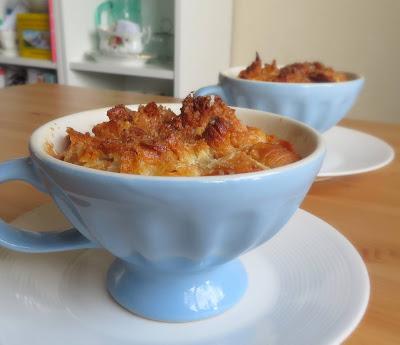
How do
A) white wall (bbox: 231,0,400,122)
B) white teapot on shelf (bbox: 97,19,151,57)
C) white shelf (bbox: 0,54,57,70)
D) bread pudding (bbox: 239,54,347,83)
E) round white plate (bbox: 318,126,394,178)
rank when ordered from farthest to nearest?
white shelf (bbox: 0,54,57,70) → white teapot on shelf (bbox: 97,19,151,57) → white wall (bbox: 231,0,400,122) → bread pudding (bbox: 239,54,347,83) → round white plate (bbox: 318,126,394,178)

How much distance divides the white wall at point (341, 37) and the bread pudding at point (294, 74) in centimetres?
91

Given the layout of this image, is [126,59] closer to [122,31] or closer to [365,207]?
[122,31]

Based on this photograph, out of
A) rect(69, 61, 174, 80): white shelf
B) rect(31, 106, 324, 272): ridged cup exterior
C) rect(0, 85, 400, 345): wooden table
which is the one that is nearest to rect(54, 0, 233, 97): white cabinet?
rect(69, 61, 174, 80): white shelf

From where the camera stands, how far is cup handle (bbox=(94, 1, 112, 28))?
6.48 feet

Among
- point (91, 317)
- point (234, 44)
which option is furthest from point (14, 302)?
point (234, 44)

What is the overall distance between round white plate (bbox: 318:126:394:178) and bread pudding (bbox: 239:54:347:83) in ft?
0.28

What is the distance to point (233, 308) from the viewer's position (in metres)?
0.33

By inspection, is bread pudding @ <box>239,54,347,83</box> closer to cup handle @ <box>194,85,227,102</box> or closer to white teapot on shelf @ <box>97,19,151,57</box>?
cup handle @ <box>194,85,227,102</box>

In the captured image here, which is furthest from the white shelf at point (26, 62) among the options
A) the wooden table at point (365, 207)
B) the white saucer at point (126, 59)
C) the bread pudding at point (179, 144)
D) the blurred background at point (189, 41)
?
the bread pudding at point (179, 144)

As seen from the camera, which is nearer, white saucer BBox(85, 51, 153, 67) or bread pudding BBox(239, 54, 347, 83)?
bread pudding BBox(239, 54, 347, 83)

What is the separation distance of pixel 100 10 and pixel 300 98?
1.56m

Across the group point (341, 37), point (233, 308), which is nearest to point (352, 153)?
point (233, 308)

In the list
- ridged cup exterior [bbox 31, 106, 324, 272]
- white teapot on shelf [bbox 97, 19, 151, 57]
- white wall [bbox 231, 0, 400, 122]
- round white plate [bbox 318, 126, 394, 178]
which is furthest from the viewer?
white teapot on shelf [bbox 97, 19, 151, 57]

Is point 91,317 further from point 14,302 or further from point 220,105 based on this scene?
point 220,105
